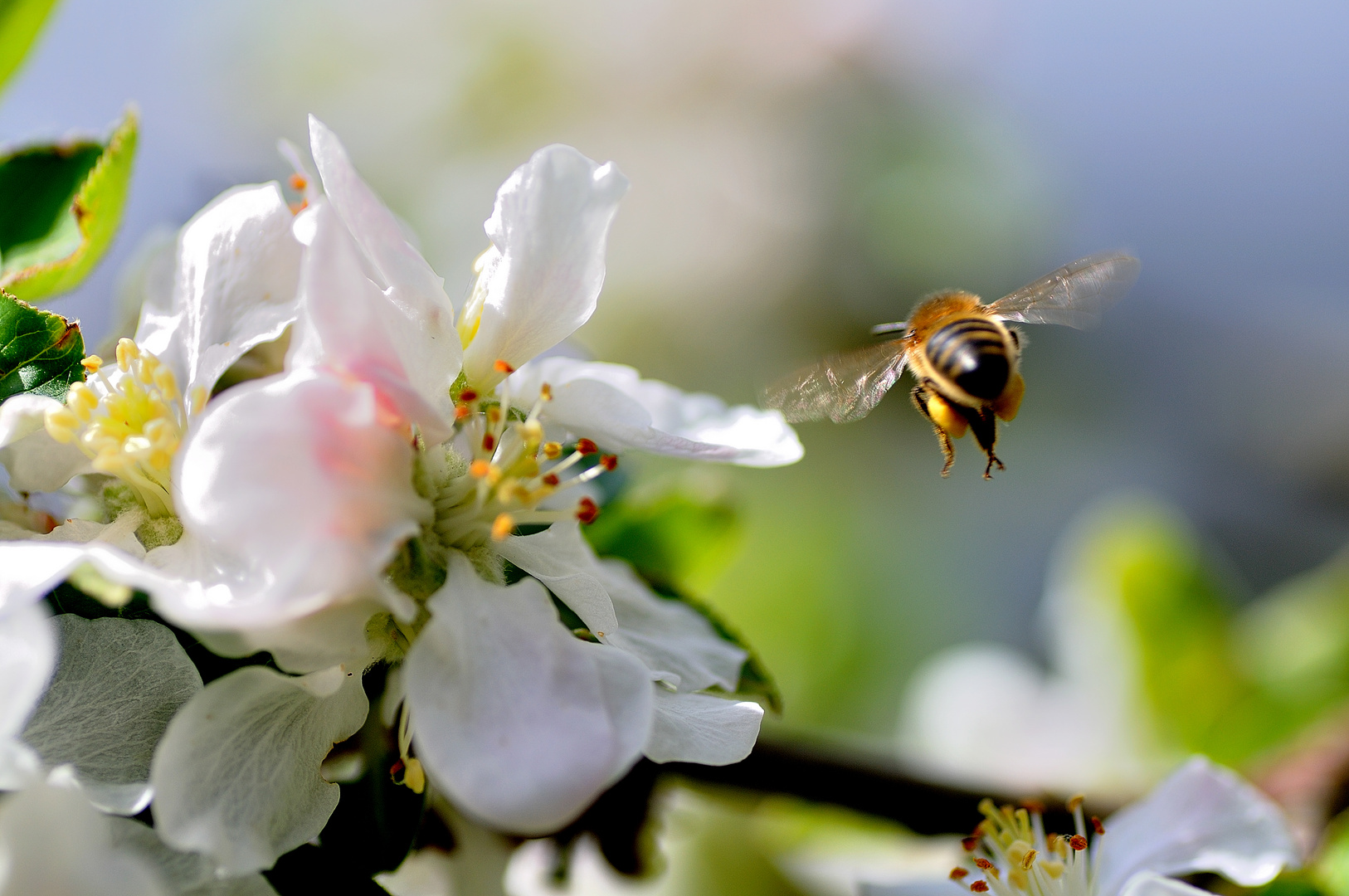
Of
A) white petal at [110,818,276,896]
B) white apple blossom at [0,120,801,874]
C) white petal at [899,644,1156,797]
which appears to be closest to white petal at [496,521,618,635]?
white apple blossom at [0,120,801,874]

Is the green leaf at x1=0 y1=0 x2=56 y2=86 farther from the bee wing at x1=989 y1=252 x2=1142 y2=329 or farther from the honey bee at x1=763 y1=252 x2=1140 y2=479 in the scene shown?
Answer: the bee wing at x1=989 y1=252 x2=1142 y2=329

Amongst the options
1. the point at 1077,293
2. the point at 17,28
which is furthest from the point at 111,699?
the point at 1077,293

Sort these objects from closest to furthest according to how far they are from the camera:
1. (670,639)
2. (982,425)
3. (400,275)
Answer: (400,275)
(670,639)
(982,425)

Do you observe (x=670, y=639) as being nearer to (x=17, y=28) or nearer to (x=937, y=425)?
(x=937, y=425)

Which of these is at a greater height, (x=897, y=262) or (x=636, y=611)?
(x=897, y=262)

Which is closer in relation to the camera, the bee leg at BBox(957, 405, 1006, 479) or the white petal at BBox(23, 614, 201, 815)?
the white petal at BBox(23, 614, 201, 815)

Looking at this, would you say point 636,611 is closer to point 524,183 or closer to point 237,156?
point 524,183

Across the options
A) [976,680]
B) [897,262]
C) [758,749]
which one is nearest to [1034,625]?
[897,262]
